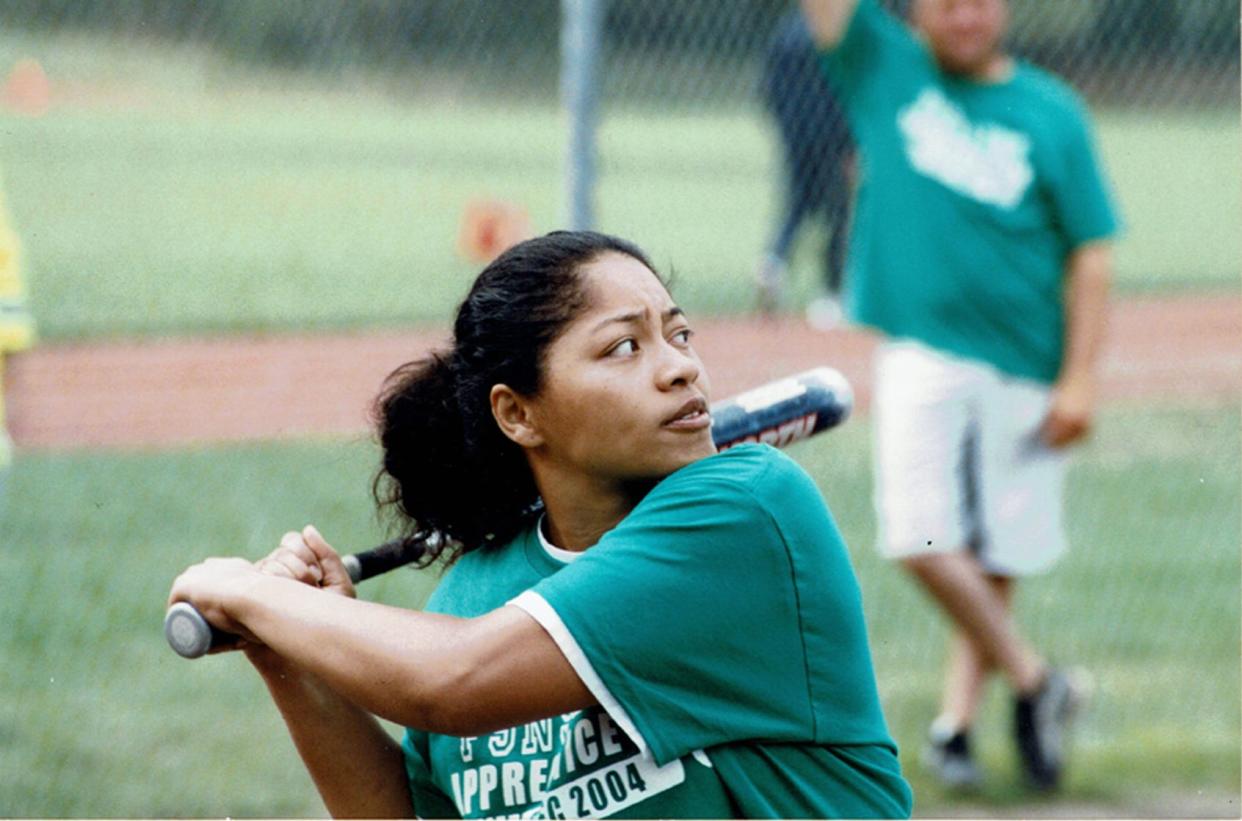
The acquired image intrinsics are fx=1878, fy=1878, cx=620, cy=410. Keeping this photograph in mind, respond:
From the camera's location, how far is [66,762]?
169 inches

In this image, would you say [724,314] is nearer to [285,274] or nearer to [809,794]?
[285,274]

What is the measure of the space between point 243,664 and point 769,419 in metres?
2.90

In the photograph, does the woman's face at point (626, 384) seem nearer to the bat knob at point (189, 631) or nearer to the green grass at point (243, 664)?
the bat knob at point (189, 631)

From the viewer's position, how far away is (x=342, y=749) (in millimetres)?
2158

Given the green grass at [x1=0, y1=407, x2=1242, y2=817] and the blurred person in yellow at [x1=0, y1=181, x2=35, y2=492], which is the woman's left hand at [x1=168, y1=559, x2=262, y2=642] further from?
the green grass at [x1=0, y1=407, x2=1242, y2=817]

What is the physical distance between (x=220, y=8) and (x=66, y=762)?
2.42 m

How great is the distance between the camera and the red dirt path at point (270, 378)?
7199mm

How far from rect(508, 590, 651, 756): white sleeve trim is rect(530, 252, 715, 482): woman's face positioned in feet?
0.67

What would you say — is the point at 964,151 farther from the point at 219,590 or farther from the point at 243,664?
the point at 219,590

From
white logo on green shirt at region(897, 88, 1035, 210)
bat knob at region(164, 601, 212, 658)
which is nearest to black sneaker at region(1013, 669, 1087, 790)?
white logo on green shirt at region(897, 88, 1035, 210)

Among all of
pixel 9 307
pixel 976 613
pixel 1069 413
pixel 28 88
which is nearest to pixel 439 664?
pixel 9 307

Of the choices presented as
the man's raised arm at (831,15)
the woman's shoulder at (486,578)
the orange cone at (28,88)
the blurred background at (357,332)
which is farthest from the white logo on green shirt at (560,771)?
the orange cone at (28,88)

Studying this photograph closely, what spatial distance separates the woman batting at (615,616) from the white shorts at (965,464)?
2460 millimetres

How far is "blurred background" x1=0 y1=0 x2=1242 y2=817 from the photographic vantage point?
4480 mm
